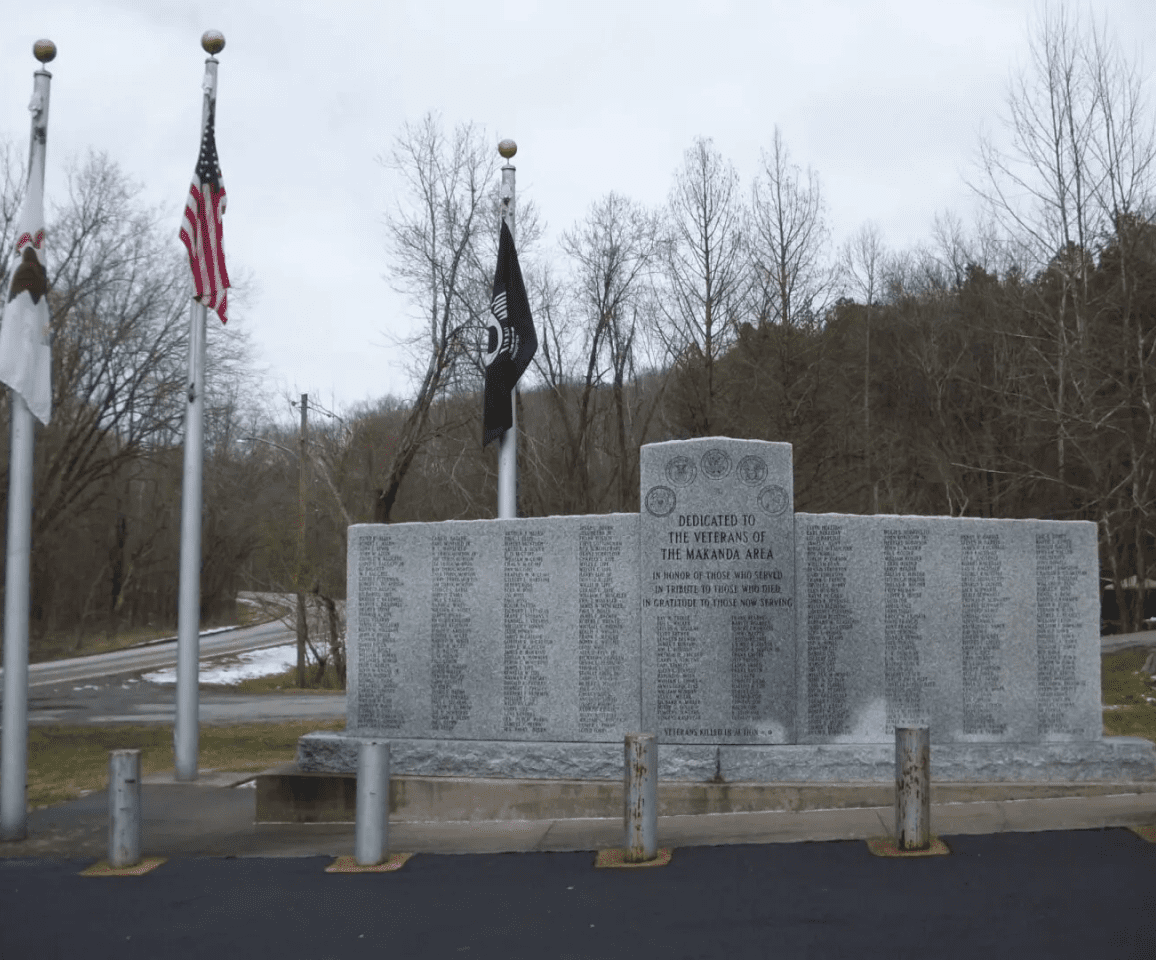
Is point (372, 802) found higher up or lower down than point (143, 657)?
higher up

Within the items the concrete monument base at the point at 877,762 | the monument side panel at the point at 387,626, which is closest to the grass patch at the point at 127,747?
the monument side panel at the point at 387,626

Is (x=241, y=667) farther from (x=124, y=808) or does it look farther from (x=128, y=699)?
(x=124, y=808)

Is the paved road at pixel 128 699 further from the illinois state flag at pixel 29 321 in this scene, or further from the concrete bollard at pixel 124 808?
the concrete bollard at pixel 124 808

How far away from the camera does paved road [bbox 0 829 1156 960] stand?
20.7 feet

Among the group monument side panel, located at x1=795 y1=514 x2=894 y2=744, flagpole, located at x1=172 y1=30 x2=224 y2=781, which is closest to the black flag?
flagpole, located at x1=172 y1=30 x2=224 y2=781

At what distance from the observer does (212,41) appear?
532 inches

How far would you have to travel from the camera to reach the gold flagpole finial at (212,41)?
1352 cm

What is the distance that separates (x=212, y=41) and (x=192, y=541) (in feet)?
18.4

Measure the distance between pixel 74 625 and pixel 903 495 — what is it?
36.7 metres

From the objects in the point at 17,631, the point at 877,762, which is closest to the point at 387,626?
the point at 17,631

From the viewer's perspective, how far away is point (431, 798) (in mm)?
10617

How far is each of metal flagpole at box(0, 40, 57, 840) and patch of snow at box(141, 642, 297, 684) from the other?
75.4 ft

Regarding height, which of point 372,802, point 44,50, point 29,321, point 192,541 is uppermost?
point 44,50

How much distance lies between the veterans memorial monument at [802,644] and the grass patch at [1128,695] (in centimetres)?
272
